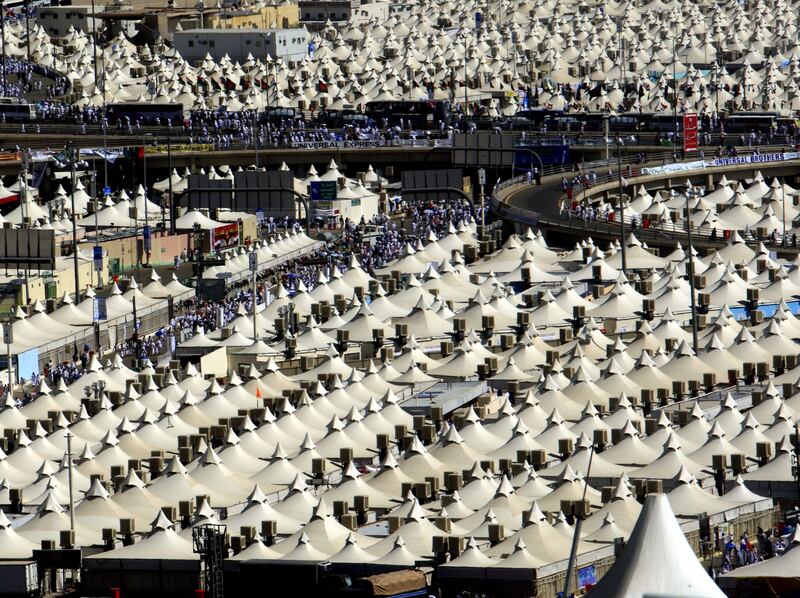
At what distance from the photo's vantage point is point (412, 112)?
161375mm

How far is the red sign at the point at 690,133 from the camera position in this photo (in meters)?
139

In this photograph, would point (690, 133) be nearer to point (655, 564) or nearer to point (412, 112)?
point (412, 112)

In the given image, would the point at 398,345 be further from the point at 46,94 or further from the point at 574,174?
the point at 46,94

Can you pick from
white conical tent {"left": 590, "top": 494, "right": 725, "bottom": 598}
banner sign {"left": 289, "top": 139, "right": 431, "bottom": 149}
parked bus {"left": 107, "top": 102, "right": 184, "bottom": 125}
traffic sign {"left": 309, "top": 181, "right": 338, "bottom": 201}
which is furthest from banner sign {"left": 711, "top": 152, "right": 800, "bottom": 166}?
white conical tent {"left": 590, "top": 494, "right": 725, "bottom": 598}

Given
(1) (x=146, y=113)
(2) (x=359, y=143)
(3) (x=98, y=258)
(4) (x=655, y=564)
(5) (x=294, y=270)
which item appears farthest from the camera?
(1) (x=146, y=113)

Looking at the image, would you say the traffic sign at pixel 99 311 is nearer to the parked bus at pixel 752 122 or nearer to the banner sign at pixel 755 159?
the banner sign at pixel 755 159

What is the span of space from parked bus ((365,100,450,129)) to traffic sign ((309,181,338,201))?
1051 inches

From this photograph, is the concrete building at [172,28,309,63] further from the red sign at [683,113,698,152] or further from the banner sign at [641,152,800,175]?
the red sign at [683,113,698,152]

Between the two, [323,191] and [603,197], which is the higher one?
[323,191]

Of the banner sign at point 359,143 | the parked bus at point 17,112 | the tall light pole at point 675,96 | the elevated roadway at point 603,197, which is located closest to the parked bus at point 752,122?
the tall light pole at point 675,96

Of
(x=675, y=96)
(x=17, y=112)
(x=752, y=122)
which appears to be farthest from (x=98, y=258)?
(x=675, y=96)

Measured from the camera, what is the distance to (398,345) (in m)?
93.7

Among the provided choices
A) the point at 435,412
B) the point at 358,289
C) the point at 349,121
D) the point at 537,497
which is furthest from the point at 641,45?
the point at 537,497

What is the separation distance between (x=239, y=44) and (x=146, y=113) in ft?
106
